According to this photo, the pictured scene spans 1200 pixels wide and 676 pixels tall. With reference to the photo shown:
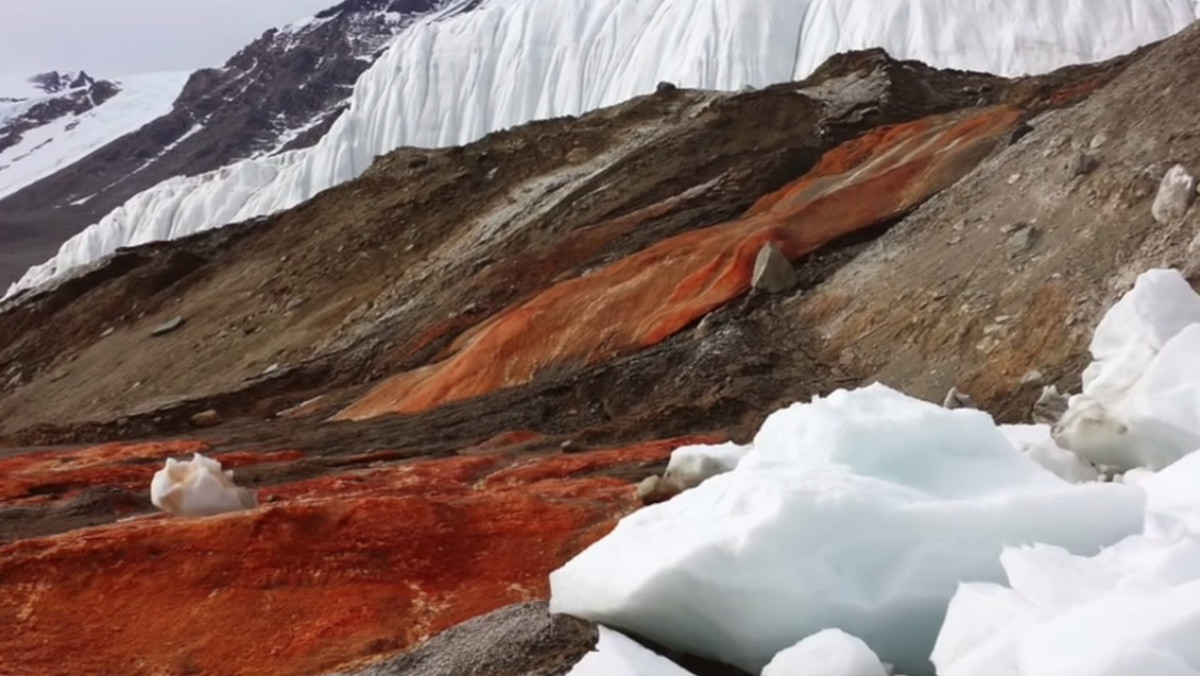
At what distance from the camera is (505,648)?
4473 millimetres

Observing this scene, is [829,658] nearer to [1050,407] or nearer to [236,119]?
[1050,407]

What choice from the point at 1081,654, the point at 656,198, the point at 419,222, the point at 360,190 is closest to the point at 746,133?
the point at 656,198

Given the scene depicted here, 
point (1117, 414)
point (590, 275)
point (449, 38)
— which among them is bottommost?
point (590, 275)

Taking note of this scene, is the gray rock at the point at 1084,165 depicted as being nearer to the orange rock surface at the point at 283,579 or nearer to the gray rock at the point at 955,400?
the gray rock at the point at 955,400

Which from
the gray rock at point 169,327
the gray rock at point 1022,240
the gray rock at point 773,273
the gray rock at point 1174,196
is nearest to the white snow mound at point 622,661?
the gray rock at point 1174,196

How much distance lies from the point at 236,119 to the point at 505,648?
11715 centimetres

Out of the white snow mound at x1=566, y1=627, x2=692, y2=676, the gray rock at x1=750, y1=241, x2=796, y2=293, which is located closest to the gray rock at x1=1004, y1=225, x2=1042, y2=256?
the gray rock at x1=750, y1=241, x2=796, y2=293

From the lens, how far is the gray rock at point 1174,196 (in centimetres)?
945

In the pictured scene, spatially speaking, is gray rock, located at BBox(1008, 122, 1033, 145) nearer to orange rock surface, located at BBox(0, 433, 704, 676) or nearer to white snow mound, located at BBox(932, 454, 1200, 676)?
orange rock surface, located at BBox(0, 433, 704, 676)

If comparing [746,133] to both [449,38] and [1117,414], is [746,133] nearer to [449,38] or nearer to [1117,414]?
[1117,414]

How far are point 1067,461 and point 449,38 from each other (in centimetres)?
6028

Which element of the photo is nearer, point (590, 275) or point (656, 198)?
point (590, 275)

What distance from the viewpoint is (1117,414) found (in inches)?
193

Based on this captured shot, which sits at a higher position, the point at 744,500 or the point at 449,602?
the point at 744,500
